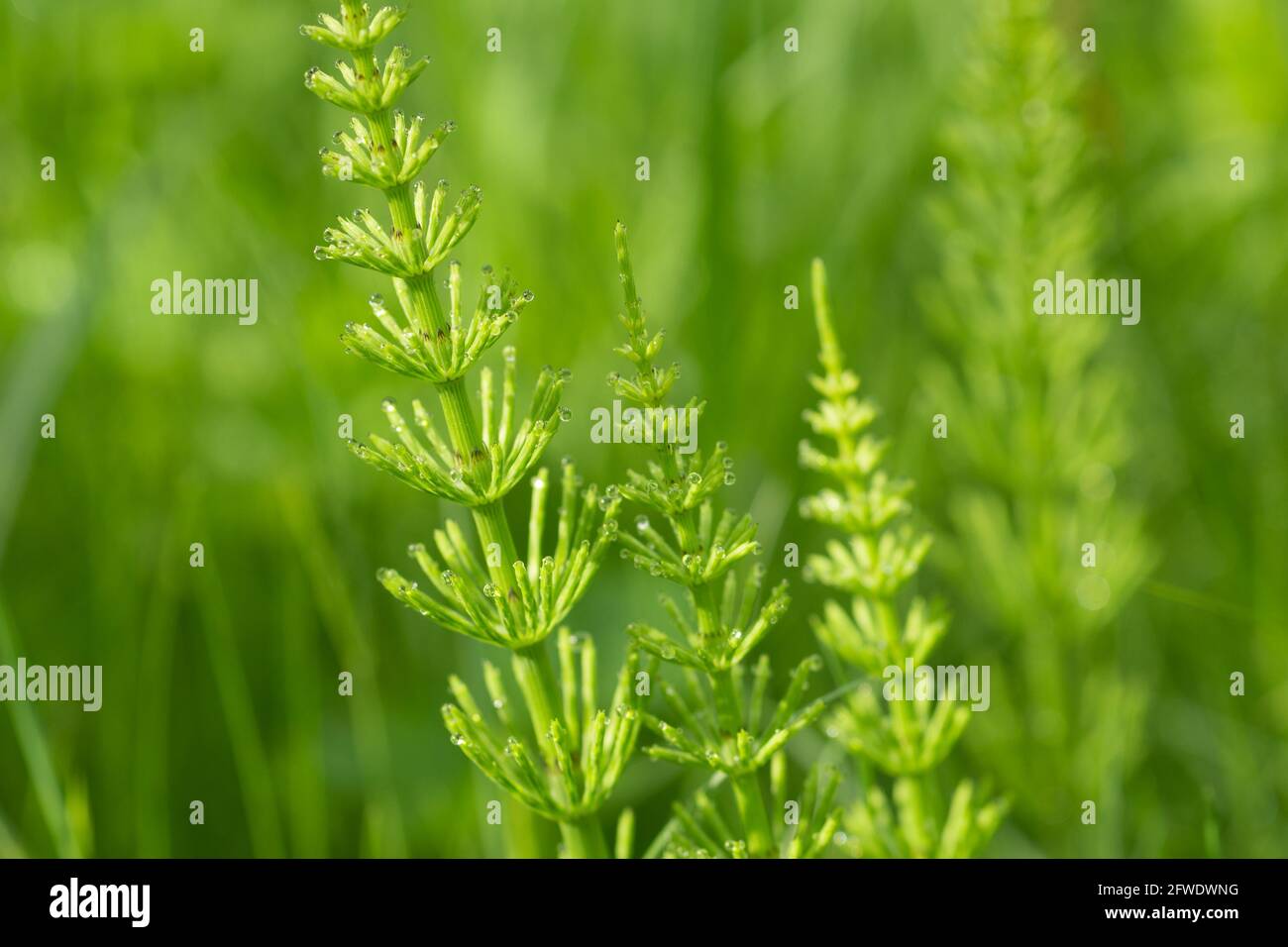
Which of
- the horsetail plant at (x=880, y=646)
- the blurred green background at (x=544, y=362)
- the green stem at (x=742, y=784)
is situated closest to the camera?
the green stem at (x=742, y=784)

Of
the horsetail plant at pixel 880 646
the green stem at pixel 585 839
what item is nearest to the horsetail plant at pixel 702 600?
Result: the green stem at pixel 585 839

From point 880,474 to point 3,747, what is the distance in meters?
→ 2.39

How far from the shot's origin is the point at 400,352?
1632 mm

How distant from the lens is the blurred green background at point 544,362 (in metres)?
3.12

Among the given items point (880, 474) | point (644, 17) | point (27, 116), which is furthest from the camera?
point (644, 17)

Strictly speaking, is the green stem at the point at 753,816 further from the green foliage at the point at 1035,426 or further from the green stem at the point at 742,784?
the green foliage at the point at 1035,426

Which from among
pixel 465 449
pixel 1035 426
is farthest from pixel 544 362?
pixel 465 449

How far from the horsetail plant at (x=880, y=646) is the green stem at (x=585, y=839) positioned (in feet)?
1.55

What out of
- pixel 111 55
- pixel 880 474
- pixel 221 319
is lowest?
pixel 880 474

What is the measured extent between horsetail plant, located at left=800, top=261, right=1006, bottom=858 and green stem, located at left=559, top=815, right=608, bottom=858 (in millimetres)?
473

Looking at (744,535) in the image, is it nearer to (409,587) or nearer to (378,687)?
(409,587)

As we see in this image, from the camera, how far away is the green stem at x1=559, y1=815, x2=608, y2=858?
175cm
